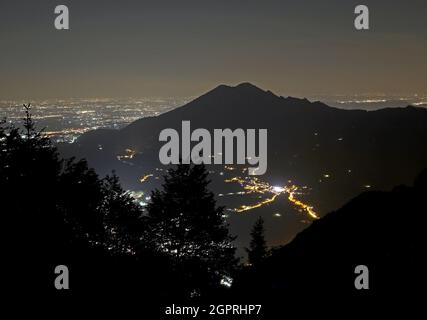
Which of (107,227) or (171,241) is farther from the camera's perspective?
(107,227)

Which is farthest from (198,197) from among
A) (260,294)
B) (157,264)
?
(260,294)

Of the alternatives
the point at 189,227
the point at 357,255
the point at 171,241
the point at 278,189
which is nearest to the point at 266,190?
the point at 278,189

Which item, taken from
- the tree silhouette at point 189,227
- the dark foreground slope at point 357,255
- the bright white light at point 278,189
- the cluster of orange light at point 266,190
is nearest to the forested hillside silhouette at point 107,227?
the tree silhouette at point 189,227

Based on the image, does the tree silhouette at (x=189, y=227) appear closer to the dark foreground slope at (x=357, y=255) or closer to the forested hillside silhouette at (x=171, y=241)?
the forested hillside silhouette at (x=171, y=241)

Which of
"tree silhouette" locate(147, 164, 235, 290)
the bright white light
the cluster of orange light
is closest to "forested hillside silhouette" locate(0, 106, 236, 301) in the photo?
"tree silhouette" locate(147, 164, 235, 290)

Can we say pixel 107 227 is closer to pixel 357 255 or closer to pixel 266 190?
pixel 357 255

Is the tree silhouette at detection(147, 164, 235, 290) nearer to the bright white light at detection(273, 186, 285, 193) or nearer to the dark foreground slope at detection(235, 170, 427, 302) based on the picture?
the dark foreground slope at detection(235, 170, 427, 302)

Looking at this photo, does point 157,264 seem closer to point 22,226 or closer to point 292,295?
point 22,226

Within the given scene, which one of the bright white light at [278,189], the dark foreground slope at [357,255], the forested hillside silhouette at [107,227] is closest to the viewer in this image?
the dark foreground slope at [357,255]

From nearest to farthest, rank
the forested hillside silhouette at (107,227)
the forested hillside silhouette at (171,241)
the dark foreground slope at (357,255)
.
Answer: the dark foreground slope at (357,255), the forested hillside silhouette at (171,241), the forested hillside silhouette at (107,227)
